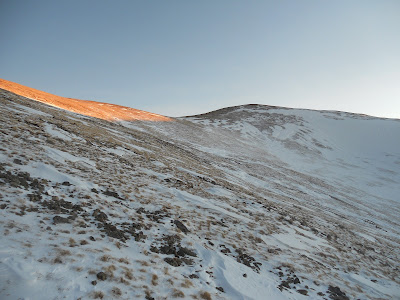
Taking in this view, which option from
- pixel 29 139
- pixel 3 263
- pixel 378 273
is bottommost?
pixel 378 273

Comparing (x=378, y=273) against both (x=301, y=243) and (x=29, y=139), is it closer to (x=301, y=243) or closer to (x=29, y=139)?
(x=301, y=243)

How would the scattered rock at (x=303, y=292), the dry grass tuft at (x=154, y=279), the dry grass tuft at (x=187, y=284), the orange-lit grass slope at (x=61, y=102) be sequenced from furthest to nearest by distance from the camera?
1. the orange-lit grass slope at (x=61, y=102)
2. the scattered rock at (x=303, y=292)
3. the dry grass tuft at (x=187, y=284)
4. the dry grass tuft at (x=154, y=279)

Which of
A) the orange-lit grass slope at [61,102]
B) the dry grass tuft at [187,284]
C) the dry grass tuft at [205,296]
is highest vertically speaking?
the orange-lit grass slope at [61,102]

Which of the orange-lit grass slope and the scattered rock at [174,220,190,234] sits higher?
the orange-lit grass slope

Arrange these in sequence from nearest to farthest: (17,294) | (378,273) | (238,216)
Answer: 1. (17,294)
2. (378,273)
3. (238,216)

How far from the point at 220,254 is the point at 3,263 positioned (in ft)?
15.9

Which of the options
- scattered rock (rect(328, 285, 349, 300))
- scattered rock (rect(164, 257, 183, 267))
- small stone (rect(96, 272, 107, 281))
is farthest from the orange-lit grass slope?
scattered rock (rect(328, 285, 349, 300))

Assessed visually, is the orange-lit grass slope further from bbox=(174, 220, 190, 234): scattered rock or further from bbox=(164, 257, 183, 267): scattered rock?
bbox=(164, 257, 183, 267): scattered rock

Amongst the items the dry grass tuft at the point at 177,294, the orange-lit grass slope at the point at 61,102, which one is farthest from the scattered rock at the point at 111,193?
the orange-lit grass slope at the point at 61,102

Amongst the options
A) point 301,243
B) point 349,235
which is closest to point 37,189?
point 301,243

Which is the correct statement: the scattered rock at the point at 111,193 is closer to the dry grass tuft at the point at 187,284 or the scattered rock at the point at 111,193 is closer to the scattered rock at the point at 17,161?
the scattered rock at the point at 17,161

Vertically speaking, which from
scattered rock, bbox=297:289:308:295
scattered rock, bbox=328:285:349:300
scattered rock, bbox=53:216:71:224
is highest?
scattered rock, bbox=53:216:71:224

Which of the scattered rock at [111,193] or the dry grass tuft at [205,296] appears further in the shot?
the scattered rock at [111,193]

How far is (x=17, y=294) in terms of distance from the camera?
358 centimetres
